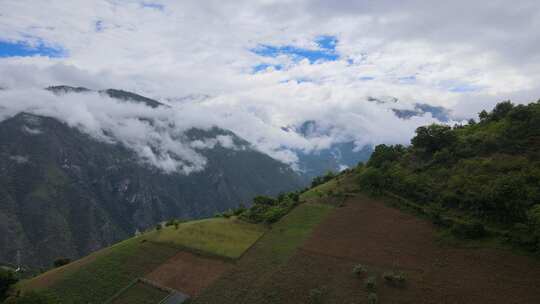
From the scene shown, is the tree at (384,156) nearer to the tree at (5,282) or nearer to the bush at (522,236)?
the bush at (522,236)

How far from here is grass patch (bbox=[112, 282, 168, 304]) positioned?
48.7 meters

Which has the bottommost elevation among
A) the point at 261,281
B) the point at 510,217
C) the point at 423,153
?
the point at 261,281

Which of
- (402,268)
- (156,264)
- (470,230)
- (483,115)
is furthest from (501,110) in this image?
(156,264)

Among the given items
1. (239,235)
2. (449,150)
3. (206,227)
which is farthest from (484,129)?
(206,227)

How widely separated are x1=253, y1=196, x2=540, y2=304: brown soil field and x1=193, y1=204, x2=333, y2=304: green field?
1488 millimetres

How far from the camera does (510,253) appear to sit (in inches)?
1793

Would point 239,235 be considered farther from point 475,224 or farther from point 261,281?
point 475,224

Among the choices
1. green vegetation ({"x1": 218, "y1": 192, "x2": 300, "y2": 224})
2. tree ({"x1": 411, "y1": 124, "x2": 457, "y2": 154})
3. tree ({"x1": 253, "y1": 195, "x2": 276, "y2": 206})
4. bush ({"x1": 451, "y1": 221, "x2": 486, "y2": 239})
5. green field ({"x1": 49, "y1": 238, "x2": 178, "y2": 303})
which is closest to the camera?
bush ({"x1": 451, "y1": 221, "x2": 486, "y2": 239})

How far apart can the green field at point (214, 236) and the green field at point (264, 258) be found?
98.7 inches

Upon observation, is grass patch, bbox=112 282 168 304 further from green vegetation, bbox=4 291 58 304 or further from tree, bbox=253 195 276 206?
tree, bbox=253 195 276 206

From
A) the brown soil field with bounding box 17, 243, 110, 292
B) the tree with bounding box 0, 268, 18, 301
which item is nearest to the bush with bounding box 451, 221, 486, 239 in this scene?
the brown soil field with bounding box 17, 243, 110, 292

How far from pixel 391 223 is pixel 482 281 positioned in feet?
62.4

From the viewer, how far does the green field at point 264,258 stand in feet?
155

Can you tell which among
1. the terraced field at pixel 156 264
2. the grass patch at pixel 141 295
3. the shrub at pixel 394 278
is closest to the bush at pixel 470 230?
the shrub at pixel 394 278
